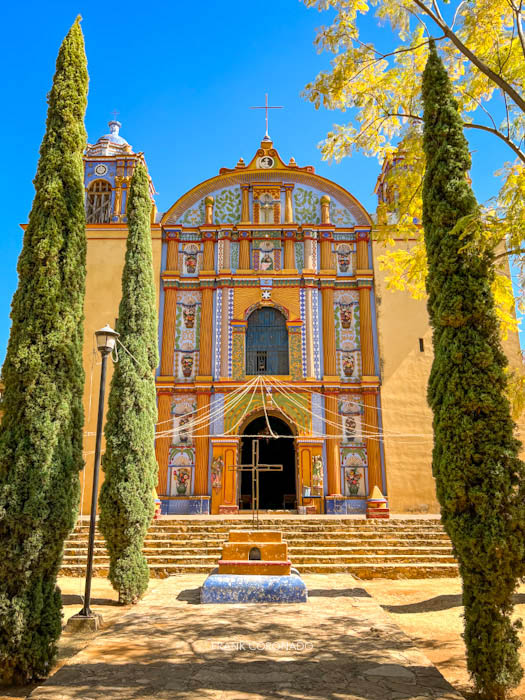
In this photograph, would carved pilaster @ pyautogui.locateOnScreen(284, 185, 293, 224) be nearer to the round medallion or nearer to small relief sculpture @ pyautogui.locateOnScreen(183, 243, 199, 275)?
the round medallion

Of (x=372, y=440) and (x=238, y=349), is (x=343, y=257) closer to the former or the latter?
(x=238, y=349)

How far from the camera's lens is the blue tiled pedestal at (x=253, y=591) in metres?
7.90

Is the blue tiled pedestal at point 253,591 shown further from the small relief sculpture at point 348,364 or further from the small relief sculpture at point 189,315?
the small relief sculpture at point 189,315

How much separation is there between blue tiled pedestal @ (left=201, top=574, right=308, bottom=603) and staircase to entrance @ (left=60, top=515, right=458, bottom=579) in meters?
3.28

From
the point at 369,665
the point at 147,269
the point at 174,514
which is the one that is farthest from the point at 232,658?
the point at 174,514

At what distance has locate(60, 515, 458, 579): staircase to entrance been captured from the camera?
441 inches

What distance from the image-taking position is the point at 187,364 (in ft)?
60.8

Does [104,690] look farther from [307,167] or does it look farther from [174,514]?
[307,167]

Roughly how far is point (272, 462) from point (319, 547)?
7.82 metres

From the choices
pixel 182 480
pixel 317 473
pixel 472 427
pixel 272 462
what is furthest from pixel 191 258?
pixel 472 427

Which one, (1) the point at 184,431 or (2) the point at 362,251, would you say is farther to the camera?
(2) the point at 362,251

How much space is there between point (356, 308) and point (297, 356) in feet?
9.07

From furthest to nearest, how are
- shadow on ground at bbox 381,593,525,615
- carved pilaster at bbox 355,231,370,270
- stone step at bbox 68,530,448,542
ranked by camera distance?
carved pilaster at bbox 355,231,370,270 < stone step at bbox 68,530,448,542 < shadow on ground at bbox 381,593,525,615

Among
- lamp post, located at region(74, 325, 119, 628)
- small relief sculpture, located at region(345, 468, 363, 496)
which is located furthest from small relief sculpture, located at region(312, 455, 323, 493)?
lamp post, located at region(74, 325, 119, 628)
